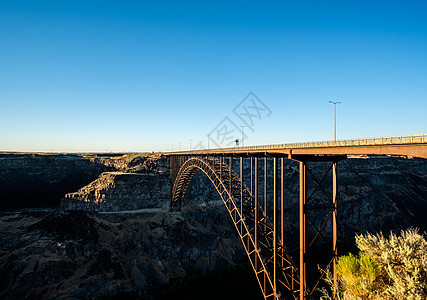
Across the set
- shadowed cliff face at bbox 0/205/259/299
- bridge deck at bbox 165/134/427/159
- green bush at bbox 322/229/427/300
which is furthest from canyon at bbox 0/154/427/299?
bridge deck at bbox 165/134/427/159

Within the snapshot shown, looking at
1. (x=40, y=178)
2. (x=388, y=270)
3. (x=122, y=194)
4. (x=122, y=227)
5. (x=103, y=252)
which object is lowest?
(x=103, y=252)

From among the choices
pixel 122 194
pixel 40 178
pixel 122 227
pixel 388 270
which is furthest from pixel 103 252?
pixel 388 270

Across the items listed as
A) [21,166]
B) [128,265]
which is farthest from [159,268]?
[21,166]

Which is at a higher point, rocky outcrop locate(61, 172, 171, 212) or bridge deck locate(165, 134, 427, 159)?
bridge deck locate(165, 134, 427, 159)

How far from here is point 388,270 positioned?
11820 mm

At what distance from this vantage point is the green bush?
10570 millimetres

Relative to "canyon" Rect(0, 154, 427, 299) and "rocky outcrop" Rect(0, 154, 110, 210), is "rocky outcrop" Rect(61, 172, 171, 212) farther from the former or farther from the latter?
"rocky outcrop" Rect(0, 154, 110, 210)

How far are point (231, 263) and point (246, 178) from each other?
27.1m

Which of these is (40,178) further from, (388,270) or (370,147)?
(388,270)

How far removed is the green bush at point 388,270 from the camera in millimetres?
10570

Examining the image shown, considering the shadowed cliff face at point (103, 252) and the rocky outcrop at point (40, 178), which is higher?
the rocky outcrop at point (40, 178)

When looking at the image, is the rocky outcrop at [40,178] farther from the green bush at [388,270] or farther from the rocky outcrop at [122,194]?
the green bush at [388,270]

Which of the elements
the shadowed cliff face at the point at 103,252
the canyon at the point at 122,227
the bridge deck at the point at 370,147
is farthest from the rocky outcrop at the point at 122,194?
the bridge deck at the point at 370,147

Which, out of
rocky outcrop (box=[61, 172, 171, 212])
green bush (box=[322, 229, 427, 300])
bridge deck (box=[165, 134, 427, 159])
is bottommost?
rocky outcrop (box=[61, 172, 171, 212])
